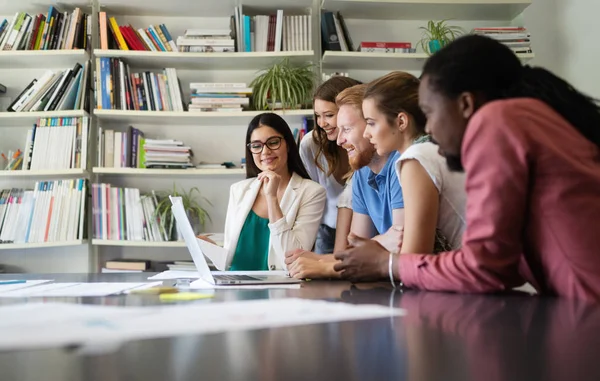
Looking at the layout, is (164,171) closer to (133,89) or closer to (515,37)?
(133,89)

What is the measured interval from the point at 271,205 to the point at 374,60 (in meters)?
1.56

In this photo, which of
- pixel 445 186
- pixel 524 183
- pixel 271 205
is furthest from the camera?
pixel 271 205

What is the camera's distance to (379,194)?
1.74m

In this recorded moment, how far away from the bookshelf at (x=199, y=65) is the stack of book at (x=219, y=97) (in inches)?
2.4

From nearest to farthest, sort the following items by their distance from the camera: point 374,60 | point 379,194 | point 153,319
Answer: point 153,319, point 379,194, point 374,60

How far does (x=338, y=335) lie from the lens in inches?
19.9

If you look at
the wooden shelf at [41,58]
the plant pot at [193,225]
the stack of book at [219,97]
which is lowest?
the plant pot at [193,225]

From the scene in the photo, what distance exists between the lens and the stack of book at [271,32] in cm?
329

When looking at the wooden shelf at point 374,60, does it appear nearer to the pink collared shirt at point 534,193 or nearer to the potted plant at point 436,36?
the potted plant at point 436,36

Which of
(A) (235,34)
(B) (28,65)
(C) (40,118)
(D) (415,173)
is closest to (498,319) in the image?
(D) (415,173)

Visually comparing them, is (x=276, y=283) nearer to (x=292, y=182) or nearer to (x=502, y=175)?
(x=502, y=175)

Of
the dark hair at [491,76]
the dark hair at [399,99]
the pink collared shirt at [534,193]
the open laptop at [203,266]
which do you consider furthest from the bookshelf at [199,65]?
the pink collared shirt at [534,193]

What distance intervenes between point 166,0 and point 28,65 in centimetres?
94

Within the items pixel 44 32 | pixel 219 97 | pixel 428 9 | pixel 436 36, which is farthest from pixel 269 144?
pixel 44 32
